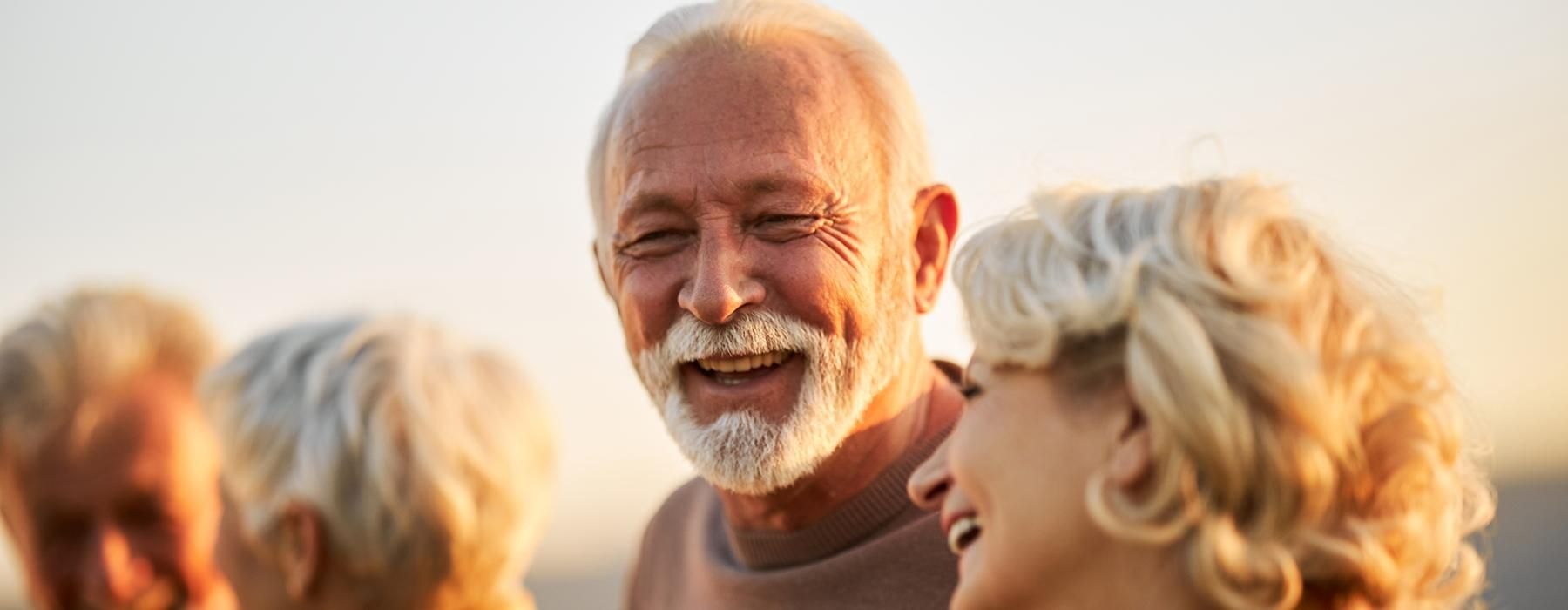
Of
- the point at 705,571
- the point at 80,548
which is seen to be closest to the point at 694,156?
the point at 705,571

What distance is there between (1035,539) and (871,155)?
1585mm

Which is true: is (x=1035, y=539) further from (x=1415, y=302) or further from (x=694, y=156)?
(x=694, y=156)

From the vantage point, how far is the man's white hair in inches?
146

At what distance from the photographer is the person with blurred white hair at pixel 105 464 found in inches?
159


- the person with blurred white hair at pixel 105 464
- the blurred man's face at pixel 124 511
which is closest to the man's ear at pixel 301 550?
the blurred man's face at pixel 124 511

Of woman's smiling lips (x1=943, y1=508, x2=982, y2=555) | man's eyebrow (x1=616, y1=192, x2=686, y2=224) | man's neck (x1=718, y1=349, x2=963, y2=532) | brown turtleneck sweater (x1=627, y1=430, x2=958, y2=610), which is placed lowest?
brown turtleneck sweater (x1=627, y1=430, x2=958, y2=610)

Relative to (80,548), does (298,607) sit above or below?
above

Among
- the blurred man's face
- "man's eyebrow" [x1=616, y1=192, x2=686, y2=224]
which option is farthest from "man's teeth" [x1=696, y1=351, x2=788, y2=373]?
the blurred man's face

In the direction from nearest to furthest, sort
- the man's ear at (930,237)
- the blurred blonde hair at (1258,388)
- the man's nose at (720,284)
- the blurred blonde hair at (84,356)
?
the blurred blonde hair at (1258,388)
the man's nose at (720,284)
the man's ear at (930,237)
the blurred blonde hair at (84,356)

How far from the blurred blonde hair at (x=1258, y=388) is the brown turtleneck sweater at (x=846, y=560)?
3.97ft

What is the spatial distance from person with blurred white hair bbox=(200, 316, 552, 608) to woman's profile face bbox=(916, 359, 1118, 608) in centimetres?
97

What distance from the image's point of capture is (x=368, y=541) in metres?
2.79

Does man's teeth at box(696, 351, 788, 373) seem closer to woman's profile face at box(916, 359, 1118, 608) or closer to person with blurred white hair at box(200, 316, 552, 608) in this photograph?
person with blurred white hair at box(200, 316, 552, 608)

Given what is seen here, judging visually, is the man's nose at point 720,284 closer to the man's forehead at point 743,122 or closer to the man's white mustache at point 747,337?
the man's white mustache at point 747,337
